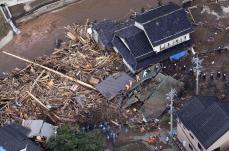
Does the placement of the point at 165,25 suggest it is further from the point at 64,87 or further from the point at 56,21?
the point at 56,21

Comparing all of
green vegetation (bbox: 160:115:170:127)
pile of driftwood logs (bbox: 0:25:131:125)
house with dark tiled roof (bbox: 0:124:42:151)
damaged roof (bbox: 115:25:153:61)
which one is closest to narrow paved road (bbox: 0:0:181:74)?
pile of driftwood logs (bbox: 0:25:131:125)

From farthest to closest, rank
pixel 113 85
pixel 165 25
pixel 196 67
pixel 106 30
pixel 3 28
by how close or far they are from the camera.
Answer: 1. pixel 3 28
2. pixel 106 30
3. pixel 165 25
4. pixel 113 85
5. pixel 196 67

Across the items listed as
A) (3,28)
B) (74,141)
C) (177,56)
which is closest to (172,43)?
(177,56)

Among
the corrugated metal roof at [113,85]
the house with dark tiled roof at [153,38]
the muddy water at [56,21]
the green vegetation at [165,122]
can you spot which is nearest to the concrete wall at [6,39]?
the muddy water at [56,21]

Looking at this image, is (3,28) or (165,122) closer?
(165,122)

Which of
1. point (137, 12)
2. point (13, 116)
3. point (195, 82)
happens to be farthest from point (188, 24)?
point (13, 116)

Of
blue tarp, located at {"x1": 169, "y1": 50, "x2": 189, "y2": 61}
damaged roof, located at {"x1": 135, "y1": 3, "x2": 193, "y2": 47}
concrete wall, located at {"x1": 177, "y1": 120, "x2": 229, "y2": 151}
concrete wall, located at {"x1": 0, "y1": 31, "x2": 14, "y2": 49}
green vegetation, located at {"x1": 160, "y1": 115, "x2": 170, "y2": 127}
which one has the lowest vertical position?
green vegetation, located at {"x1": 160, "y1": 115, "x2": 170, "y2": 127}

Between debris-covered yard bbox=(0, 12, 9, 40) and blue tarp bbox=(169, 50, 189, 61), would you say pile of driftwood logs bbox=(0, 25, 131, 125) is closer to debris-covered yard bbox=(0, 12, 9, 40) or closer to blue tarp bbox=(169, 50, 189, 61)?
blue tarp bbox=(169, 50, 189, 61)
